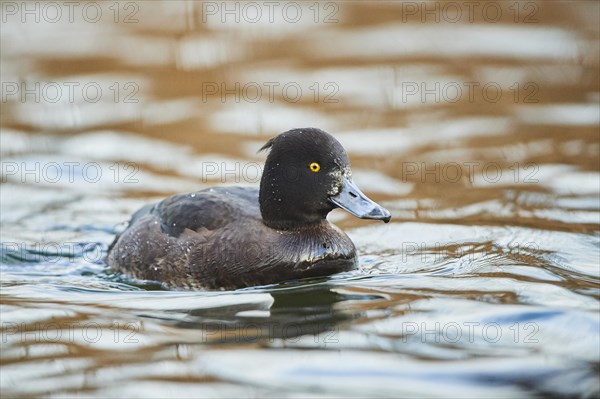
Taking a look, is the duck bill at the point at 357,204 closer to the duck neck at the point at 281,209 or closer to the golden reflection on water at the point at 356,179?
the duck neck at the point at 281,209

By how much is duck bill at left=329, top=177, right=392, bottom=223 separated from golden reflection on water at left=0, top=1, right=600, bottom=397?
1.81 feet

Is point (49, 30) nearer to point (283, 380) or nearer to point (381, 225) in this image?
point (381, 225)

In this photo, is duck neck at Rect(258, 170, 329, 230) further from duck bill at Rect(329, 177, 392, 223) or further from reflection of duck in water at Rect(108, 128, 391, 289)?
duck bill at Rect(329, 177, 392, 223)

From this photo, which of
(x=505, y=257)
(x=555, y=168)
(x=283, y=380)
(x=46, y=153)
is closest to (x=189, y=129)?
(x=46, y=153)

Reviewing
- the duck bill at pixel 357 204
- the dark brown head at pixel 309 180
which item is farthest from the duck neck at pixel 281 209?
the duck bill at pixel 357 204

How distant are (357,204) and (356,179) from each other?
3.36m

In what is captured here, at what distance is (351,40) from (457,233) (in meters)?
6.53

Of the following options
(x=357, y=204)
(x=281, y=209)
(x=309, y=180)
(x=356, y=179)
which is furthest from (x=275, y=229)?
(x=356, y=179)

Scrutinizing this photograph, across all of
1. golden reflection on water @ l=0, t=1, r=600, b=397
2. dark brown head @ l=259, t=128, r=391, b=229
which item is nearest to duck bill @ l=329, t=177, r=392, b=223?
dark brown head @ l=259, t=128, r=391, b=229

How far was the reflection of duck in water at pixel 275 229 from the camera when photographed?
8.77 meters

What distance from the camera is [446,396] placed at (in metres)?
6.37

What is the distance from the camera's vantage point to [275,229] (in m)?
9.06

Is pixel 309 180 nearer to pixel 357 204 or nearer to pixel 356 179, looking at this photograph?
pixel 357 204

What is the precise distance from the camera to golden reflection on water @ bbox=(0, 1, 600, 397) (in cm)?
697
